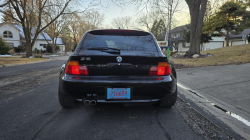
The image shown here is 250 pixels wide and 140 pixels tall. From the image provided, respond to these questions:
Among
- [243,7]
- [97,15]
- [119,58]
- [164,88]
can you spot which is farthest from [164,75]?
[97,15]

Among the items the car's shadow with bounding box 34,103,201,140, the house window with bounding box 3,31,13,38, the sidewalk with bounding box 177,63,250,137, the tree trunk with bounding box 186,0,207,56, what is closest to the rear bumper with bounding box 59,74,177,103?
the car's shadow with bounding box 34,103,201,140

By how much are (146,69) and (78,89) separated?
3.55 ft

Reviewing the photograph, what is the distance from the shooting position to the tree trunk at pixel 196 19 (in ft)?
39.9

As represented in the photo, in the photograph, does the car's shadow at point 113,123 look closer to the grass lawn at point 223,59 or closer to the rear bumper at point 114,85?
the rear bumper at point 114,85

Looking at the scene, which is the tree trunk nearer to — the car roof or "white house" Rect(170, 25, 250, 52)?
the car roof

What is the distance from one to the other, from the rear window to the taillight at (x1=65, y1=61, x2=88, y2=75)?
37cm

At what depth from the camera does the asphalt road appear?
6.75ft

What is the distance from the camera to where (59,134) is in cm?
207

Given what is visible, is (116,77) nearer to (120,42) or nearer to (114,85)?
(114,85)

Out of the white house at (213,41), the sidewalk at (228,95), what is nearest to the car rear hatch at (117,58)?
the sidewalk at (228,95)

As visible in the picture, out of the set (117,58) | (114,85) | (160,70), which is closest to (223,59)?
(160,70)

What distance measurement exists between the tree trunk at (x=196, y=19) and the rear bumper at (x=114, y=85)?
12.0 meters

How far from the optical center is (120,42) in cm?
282

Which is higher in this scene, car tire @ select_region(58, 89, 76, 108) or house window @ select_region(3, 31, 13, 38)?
house window @ select_region(3, 31, 13, 38)
